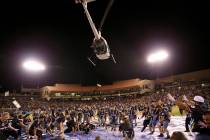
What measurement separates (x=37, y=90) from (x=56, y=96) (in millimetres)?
6315

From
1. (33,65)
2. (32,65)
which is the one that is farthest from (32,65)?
(33,65)

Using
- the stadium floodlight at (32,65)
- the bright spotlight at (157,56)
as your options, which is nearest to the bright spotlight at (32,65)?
the stadium floodlight at (32,65)

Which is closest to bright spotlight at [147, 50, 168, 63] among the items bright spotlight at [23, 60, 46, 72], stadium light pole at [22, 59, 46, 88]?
stadium light pole at [22, 59, 46, 88]

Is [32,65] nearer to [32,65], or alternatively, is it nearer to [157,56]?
[32,65]

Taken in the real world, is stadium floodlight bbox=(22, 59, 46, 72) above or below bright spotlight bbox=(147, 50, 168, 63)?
below

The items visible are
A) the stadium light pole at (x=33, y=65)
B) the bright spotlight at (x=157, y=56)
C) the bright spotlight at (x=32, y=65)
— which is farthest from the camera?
the bright spotlight at (x=157, y=56)

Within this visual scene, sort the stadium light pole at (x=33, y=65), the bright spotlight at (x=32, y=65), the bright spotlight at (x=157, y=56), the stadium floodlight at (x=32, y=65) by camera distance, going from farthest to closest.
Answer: the bright spotlight at (x=157, y=56), the bright spotlight at (x=32, y=65), the stadium floodlight at (x=32, y=65), the stadium light pole at (x=33, y=65)

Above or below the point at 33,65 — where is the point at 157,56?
above

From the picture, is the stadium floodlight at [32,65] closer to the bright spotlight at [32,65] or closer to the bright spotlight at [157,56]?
the bright spotlight at [32,65]

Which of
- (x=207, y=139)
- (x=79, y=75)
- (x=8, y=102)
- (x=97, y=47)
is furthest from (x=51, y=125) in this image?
(x=79, y=75)

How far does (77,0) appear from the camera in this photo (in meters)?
6.63

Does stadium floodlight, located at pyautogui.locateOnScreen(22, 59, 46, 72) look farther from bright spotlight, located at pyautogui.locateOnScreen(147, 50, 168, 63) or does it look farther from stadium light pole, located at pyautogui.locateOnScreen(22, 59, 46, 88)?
bright spotlight, located at pyautogui.locateOnScreen(147, 50, 168, 63)

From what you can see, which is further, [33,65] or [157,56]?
[33,65]

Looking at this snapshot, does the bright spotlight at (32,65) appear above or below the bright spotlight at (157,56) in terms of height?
below
